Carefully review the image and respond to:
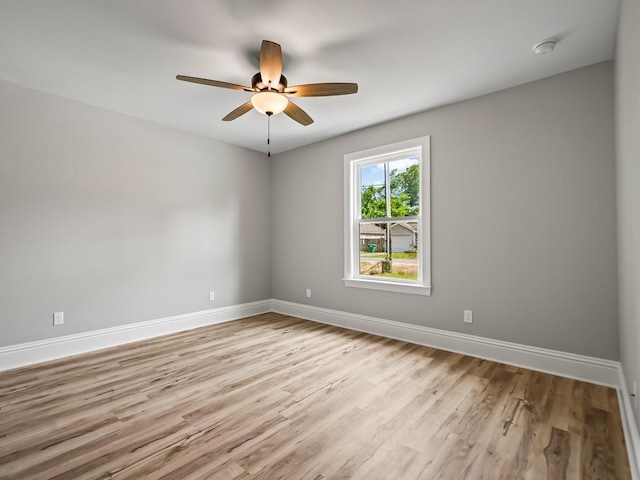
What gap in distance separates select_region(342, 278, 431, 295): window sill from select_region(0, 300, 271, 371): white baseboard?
5.87ft

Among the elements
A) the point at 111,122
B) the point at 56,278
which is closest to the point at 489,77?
the point at 111,122

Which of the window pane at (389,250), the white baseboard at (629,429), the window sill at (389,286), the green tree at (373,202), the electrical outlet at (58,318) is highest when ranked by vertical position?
the green tree at (373,202)

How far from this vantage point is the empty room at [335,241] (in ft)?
5.91

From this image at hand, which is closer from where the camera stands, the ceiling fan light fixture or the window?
the ceiling fan light fixture

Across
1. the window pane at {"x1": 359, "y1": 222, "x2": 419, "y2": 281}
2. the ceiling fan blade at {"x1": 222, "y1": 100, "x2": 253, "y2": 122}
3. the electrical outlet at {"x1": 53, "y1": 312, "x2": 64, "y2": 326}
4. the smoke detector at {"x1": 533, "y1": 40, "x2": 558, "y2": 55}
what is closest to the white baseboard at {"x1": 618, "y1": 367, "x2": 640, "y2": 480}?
the window pane at {"x1": 359, "y1": 222, "x2": 419, "y2": 281}

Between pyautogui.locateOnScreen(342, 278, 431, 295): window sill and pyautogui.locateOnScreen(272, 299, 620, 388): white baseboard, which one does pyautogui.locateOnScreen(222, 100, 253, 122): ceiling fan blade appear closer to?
pyautogui.locateOnScreen(342, 278, 431, 295): window sill

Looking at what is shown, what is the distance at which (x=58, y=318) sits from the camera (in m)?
3.13

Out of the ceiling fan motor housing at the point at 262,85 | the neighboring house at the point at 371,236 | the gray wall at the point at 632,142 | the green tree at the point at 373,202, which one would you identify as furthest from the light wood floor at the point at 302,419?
the ceiling fan motor housing at the point at 262,85

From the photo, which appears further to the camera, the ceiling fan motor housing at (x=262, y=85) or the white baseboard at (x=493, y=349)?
the white baseboard at (x=493, y=349)

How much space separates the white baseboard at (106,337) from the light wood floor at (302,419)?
0.52ft

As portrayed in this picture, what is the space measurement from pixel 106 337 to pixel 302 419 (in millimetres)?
2627

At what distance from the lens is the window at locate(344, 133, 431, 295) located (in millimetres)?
3549

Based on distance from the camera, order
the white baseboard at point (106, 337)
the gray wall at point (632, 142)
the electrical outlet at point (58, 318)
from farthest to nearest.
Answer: the electrical outlet at point (58, 318) < the white baseboard at point (106, 337) < the gray wall at point (632, 142)

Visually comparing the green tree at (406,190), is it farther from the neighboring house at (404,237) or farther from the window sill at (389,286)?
the window sill at (389,286)
